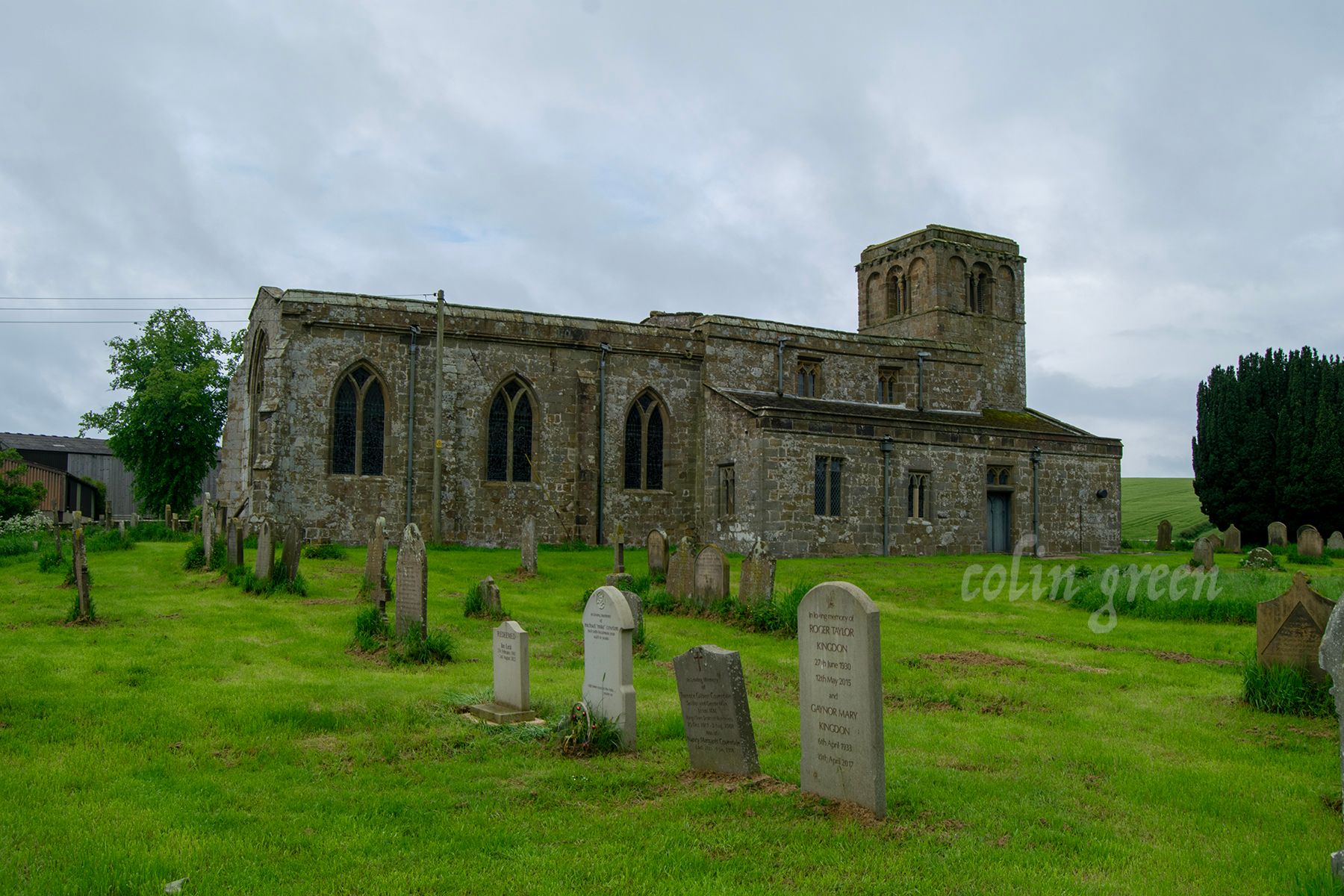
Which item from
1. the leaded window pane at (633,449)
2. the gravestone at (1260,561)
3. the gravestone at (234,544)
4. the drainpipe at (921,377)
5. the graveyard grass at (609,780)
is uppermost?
the drainpipe at (921,377)

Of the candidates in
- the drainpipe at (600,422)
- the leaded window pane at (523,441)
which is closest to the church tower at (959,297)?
the drainpipe at (600,422)

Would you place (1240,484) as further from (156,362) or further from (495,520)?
(156,362)

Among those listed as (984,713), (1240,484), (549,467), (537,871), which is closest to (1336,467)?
(1240,484)

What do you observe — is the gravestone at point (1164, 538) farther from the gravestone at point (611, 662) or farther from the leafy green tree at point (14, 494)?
the leafy green tree at point (14, 494)

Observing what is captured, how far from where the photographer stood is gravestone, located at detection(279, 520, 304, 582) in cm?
1638

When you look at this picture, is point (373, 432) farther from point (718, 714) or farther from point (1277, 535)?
Result: point (1277, 535)

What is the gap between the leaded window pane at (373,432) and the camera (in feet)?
83.9

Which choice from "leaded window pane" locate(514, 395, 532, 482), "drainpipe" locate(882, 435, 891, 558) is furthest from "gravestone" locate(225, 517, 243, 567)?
"drainpipe" locate(882, 435, 891, 558)

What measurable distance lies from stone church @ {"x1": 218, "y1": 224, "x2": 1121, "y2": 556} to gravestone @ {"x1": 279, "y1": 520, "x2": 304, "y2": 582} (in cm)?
684

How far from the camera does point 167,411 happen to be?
3947cm

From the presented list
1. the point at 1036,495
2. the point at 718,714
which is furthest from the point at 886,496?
the point at 718,714

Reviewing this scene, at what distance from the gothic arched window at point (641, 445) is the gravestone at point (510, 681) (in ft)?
63.5

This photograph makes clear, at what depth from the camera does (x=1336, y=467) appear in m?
36.2

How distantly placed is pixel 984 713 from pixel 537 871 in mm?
5589
